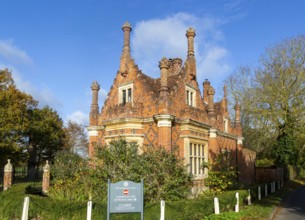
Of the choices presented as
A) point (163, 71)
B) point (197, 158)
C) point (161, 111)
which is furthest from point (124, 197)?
point (197, 158)

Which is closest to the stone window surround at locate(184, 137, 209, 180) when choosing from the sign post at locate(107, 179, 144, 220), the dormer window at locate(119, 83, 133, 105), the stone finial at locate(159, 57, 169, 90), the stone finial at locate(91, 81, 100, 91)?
the stone finial at locate(159, 57, 169, 90)

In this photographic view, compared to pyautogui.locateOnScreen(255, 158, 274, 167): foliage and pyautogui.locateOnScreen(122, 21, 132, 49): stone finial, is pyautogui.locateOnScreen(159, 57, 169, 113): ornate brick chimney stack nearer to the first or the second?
pyautogui.locateOnScreen(122, 21, 132, 49): stone finial

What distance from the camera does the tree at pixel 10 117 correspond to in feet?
95.5

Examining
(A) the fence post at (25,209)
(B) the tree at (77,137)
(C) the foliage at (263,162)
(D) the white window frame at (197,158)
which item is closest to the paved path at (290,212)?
(D) the white window frame at (197,158)

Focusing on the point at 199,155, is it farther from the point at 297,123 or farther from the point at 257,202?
the point at 297,123

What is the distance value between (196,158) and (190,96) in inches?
163

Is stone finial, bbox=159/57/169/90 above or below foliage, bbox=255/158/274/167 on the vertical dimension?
above

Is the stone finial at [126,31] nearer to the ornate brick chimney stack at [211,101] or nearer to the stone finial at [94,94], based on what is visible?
the stone finial at [94,94]

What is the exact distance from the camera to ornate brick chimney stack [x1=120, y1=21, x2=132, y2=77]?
19766 millimetres

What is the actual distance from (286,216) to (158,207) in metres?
8.06

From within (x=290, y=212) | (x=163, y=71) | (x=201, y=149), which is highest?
(x=163, y=71)

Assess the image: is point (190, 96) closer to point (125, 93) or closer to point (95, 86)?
point (125, 93)

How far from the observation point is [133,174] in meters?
12.8

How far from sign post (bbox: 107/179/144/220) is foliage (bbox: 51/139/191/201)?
11.4ft
